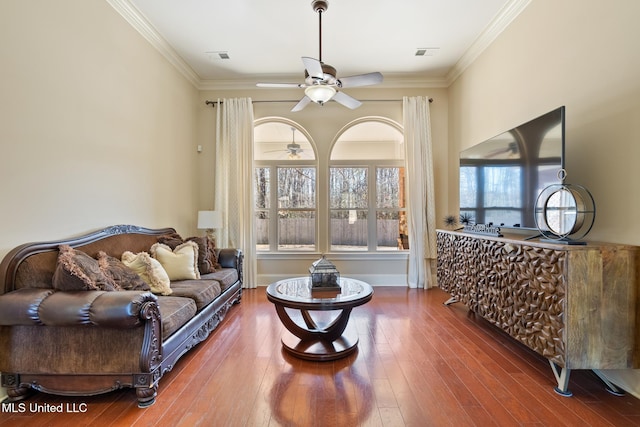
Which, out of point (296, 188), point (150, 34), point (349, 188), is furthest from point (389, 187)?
point (150, 34)

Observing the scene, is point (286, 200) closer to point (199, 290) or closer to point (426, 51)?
point (199, 290)

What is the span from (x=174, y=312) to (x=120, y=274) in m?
0.63

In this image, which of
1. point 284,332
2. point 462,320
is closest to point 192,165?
point 284,332

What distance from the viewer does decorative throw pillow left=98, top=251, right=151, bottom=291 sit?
2496mm

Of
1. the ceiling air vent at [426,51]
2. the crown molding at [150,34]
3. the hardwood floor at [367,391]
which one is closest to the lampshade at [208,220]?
the hardwood floor at [367,391]

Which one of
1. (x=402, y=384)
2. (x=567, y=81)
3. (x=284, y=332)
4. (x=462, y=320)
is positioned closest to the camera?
(x=402, y=384)

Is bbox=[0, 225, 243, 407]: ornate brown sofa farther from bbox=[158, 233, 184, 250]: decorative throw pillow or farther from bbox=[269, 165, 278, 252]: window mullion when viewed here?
bbox=[269, 165, 278, 252]: window mullion

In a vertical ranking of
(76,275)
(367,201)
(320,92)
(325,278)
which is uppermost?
(320,92)

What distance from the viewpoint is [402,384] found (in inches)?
85.9

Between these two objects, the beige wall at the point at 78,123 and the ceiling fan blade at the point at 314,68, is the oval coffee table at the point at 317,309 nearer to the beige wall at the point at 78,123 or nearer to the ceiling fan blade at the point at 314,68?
the beige wall at the point at 78,123

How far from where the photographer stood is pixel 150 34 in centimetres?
366

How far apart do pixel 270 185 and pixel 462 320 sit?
3602 mm

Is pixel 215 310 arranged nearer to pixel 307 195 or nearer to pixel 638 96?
pixel 307 195

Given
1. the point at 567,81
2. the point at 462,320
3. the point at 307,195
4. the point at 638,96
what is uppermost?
the point at 567,81
